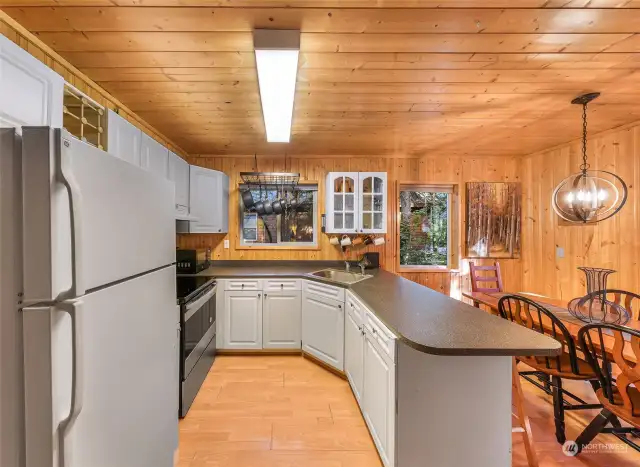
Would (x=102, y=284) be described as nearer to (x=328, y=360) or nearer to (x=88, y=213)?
(x=88, y=213)

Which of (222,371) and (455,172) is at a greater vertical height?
(455,172)

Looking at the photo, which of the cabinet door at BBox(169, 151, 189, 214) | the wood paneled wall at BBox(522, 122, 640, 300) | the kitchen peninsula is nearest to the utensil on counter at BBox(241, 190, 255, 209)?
the cabinet door at BBox(169, 151, 189, 214)

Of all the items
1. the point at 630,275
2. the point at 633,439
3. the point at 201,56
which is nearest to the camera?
the point at 201,56

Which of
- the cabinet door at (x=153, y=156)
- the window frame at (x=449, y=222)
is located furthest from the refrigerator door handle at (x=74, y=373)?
the window frame at (x=449, y=222)

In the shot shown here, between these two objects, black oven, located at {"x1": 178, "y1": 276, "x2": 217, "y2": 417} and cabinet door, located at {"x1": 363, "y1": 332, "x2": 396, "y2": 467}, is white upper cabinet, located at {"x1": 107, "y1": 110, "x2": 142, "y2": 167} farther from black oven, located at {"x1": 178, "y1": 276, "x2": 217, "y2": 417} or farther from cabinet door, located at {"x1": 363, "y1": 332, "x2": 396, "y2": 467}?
cabinet door, located at {"x1": 363, "y1": 332, "x2": 396, "y2": 467}

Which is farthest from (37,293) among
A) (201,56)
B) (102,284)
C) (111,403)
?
(201,56)

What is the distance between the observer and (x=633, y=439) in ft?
6.37

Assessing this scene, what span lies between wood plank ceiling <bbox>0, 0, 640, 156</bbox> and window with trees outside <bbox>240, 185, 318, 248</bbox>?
113 centimetres

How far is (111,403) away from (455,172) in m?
3.89

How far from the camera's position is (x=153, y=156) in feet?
7.53

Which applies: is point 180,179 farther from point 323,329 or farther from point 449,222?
point 449,222

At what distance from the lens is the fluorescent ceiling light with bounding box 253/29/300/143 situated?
4.56ft

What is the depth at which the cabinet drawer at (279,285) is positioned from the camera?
124 inches

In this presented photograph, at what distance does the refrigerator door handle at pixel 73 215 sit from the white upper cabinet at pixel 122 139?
1.09 meters
